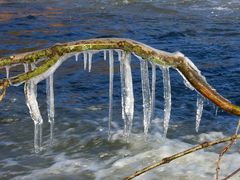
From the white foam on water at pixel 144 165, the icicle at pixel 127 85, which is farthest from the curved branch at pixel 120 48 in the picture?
the white foam on water at pixel 144 165

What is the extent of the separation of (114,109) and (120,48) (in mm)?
4532

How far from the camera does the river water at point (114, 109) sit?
189 inches

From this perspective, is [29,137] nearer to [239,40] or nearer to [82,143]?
[82,143]

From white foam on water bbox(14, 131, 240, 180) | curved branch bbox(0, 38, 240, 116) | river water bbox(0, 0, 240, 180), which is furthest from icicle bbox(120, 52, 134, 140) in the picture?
river water bbox(0, 0, 240, 180)

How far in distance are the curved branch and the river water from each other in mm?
2704

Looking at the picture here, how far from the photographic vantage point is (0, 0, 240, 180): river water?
4.81 m

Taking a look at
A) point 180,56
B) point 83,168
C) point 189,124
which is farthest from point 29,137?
point 180,56

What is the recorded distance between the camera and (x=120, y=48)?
190 cm

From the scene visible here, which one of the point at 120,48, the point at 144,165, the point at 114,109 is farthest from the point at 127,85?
the point at 114,109

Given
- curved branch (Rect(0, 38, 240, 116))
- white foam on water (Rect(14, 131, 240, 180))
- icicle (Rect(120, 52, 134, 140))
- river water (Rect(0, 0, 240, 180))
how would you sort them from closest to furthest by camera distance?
curved branch (Rect(0, 38, 240, 116)), icicle (Rect(120, 52, 134, 140)), white foam on water (Rect(14, 131, 240, 180)), river water (Rect(0, 0, 240, 180))

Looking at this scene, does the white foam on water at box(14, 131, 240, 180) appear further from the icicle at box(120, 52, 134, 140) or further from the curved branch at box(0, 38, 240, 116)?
the curved branch at box(0, 38, 240, 116)

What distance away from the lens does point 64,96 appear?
7.00m

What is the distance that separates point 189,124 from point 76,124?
1.28 meters

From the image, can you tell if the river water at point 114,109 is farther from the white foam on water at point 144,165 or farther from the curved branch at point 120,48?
the curved branch at point 120,48
